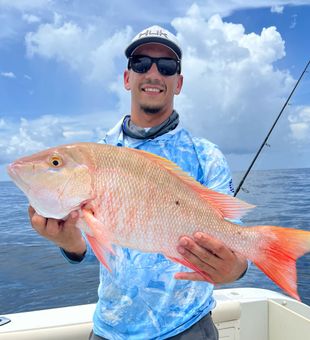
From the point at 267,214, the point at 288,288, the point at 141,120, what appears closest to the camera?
the point at 288,288

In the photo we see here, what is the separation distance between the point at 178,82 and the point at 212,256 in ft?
4.13

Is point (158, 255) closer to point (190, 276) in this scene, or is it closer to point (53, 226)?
point (190, 276)

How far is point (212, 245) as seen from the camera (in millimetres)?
1795

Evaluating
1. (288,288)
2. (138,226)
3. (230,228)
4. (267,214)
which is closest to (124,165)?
(138,226)

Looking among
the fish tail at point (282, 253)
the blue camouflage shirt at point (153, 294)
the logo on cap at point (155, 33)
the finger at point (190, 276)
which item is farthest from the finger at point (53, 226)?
the logo on cap at point (155, 33)

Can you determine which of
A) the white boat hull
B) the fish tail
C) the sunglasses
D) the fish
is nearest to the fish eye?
the fish

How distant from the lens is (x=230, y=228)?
1846mm

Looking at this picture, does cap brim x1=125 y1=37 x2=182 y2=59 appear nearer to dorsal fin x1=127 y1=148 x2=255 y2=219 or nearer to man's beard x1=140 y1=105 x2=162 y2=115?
man's beard x1=140 y1=105 x2=162 y2=115

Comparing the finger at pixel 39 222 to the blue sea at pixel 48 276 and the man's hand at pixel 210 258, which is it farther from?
the blue sea at pixel 48 276

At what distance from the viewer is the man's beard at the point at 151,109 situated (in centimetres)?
242

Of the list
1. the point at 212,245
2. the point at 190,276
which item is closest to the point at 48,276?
the point at 190,276

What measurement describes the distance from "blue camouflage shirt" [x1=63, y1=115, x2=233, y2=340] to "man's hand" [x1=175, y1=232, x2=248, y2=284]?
296 mm

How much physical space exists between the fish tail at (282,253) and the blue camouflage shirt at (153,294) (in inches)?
18.5

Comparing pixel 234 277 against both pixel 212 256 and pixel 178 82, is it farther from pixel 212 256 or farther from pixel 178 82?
pixel 178 82
